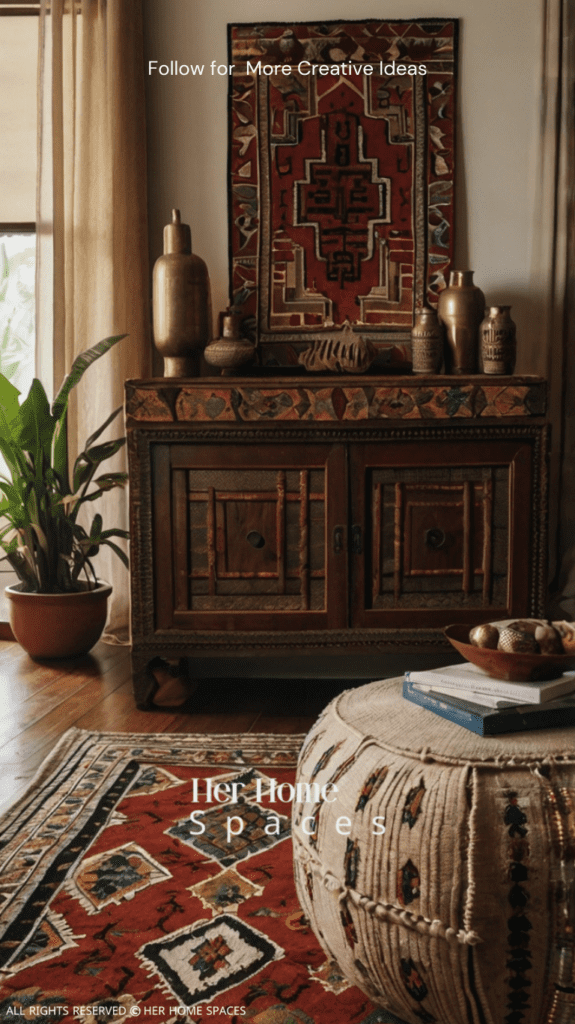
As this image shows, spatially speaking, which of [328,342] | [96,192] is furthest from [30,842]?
[96,192]

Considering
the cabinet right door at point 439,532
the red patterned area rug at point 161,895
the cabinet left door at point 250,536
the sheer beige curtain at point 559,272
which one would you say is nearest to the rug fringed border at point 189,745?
the red patterned area rug at point 161,895

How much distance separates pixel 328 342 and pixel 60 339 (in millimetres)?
1057

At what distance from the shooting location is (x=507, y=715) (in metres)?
1.21

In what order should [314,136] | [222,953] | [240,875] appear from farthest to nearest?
1. [314,136]
2. [240,875]
3. [222,953]

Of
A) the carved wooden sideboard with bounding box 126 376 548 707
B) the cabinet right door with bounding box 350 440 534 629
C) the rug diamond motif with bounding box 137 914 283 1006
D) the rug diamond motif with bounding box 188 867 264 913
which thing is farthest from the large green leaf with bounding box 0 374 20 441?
the rug diamond motif with bounding box 137 914 283 1006

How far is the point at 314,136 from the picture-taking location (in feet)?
10.3

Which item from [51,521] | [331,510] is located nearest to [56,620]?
[51,521]

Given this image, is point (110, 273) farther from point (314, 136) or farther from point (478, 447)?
point (478, 447)

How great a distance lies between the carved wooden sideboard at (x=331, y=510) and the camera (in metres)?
2.63

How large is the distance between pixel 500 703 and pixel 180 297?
1.95 meters

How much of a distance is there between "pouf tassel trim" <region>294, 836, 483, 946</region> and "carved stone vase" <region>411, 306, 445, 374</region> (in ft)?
6.09

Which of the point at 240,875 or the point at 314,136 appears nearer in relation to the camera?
the point at 240,875

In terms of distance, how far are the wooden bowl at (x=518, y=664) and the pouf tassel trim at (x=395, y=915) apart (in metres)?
0.34

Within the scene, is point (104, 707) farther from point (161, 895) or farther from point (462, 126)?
point (462, 126)
